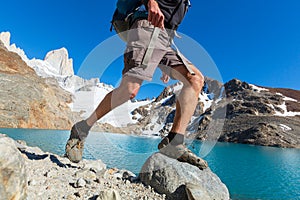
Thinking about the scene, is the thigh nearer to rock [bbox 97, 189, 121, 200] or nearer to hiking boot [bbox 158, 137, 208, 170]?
hiking boot [bbox 158, 137, 208, 170]

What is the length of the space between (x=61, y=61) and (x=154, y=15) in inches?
6717

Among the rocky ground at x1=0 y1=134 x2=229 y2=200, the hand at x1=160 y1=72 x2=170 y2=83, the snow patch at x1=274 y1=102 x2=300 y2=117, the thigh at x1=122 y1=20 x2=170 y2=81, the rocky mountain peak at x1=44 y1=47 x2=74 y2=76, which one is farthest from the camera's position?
the rocky mountain peak at x1=44 y1=47 x2=74 y2=76

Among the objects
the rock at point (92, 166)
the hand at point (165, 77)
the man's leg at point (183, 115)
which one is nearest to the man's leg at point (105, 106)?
the rock at point (92, 166)

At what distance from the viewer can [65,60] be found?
15812 centimetres

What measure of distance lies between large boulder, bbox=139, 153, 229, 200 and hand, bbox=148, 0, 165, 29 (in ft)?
4.78

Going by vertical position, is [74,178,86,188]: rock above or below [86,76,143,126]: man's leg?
below

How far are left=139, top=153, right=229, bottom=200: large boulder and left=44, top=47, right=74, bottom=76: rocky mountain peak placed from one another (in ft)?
539

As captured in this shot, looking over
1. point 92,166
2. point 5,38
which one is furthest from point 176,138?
point 5,38

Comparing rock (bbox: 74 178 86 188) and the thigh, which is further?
the thigh

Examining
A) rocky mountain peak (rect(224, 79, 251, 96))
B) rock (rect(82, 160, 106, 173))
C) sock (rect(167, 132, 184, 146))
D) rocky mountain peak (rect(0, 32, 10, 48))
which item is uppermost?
rocky mountain peak (rect(0, 32, 10, 48))

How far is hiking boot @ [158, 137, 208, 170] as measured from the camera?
2.38 metres

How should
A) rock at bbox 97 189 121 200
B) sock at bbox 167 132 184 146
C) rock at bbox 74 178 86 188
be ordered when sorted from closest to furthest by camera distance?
rock at bbox 97 189 121 200 < rock at bbox 74 178 86 188 < sock at bbox 167 132 184 146

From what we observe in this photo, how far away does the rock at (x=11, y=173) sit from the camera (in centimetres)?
111

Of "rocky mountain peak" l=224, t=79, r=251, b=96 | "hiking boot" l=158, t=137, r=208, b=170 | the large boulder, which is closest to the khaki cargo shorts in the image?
"hiking boot" l=158, t=137, r=208, b=170
